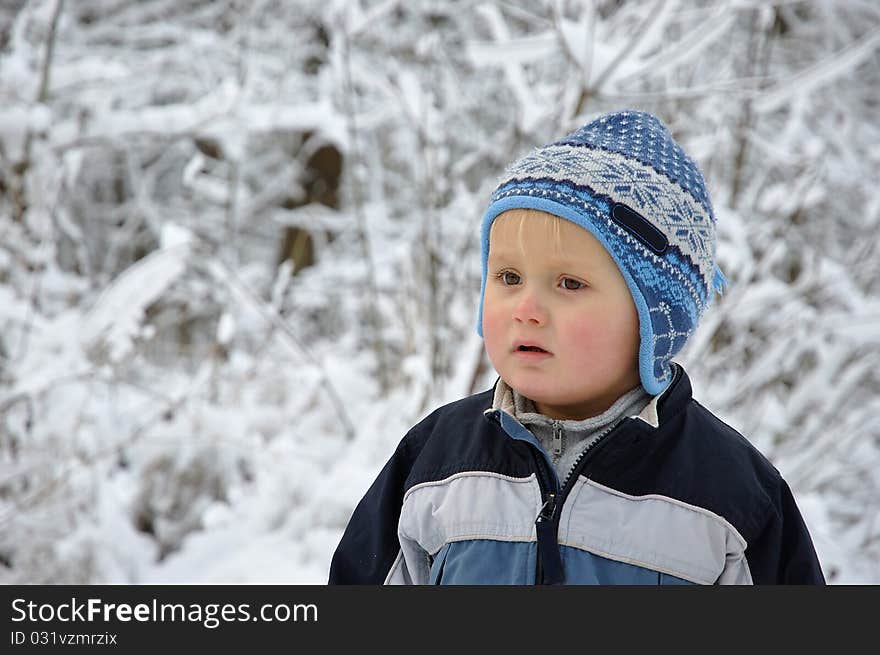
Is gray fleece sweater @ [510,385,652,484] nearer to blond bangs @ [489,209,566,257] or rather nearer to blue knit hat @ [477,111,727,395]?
blue knit hat @ [477,111,727,395]

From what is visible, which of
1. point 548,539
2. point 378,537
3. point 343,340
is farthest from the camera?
point 343,340

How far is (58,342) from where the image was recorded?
3197 millimetres

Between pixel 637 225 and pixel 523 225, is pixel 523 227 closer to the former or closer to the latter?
pixel 523 225

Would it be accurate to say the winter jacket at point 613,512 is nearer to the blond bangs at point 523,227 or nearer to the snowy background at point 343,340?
the blond bangs at point 523,227

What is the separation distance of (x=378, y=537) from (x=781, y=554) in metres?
0.54

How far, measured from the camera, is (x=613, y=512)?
1.19 metres

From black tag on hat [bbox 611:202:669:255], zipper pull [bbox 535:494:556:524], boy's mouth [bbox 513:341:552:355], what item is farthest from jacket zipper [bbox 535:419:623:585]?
black tag on hat [bbox 611:202:669:255]

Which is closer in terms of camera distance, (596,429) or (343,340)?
(596,429)

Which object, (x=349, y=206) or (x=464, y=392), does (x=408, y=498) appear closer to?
(x=464, y=392)

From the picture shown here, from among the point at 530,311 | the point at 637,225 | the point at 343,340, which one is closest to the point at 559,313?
the point at 530,311

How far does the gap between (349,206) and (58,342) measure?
3.99m

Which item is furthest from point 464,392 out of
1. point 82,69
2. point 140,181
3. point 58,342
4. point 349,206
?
point 140,181

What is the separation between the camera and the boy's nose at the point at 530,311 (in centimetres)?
121

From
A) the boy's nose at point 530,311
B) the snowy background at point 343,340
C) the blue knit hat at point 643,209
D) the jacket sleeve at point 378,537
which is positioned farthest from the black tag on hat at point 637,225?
the snowy background at point 343,340
